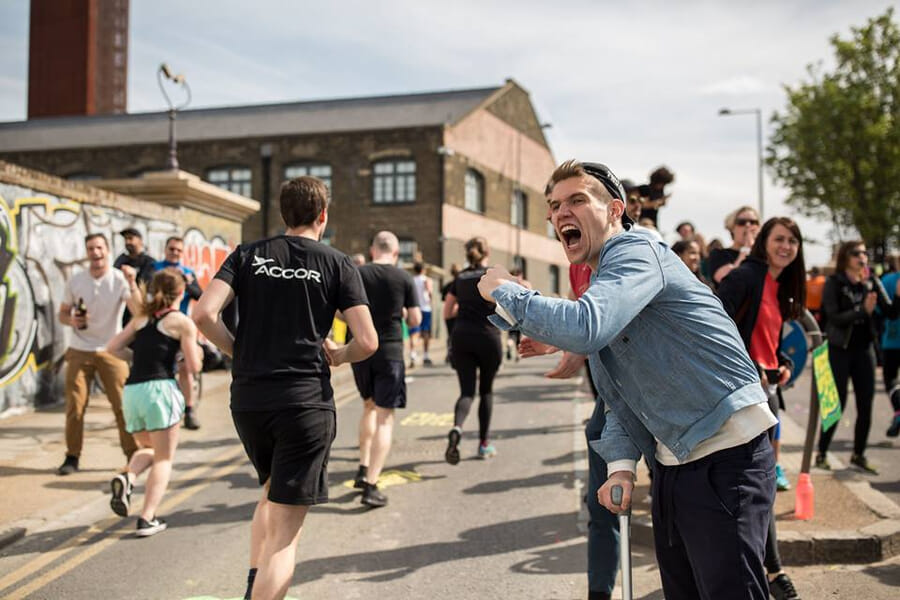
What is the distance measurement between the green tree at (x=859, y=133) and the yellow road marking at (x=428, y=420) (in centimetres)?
2288

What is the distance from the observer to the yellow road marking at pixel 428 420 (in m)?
9.32

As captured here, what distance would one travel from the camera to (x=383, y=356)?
614cm

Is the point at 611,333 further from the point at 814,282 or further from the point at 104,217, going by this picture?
the point at 814,282

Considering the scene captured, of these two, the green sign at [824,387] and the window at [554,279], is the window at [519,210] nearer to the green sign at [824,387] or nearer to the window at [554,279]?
the window at [554,279]

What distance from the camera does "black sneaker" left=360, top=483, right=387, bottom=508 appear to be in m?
5.75

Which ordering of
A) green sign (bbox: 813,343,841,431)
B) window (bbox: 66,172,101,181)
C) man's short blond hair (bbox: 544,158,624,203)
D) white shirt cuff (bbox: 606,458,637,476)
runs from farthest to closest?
window (bbox: 66,172,101,181)
green sign (bbox: 813,343,841,431)
white shirt cuff (bbox: 606,458,637,476)
man's short blond hair (bbox: 544,158,624,203)

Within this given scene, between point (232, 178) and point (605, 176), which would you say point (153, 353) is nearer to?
point (605, 176)

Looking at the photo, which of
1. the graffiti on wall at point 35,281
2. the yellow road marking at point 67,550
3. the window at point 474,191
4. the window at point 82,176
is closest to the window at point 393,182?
the window at point 474,191

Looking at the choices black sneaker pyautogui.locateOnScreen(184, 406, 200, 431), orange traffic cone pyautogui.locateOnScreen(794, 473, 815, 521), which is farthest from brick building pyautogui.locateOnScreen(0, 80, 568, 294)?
orange traffic cone pyautogui.locateOnScreen(794, 473, 815, 521)

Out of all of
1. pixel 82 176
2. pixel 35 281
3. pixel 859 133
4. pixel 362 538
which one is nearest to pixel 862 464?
pixel 362 538

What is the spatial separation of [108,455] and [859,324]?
7031mm

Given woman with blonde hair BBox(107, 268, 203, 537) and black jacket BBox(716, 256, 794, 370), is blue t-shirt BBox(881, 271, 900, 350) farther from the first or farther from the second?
woman with blonde hair BBox(107, 268, 203, 537)

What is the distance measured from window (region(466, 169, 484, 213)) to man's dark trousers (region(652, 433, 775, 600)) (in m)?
33.0

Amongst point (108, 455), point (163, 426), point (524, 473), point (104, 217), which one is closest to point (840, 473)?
point (524, 473)
